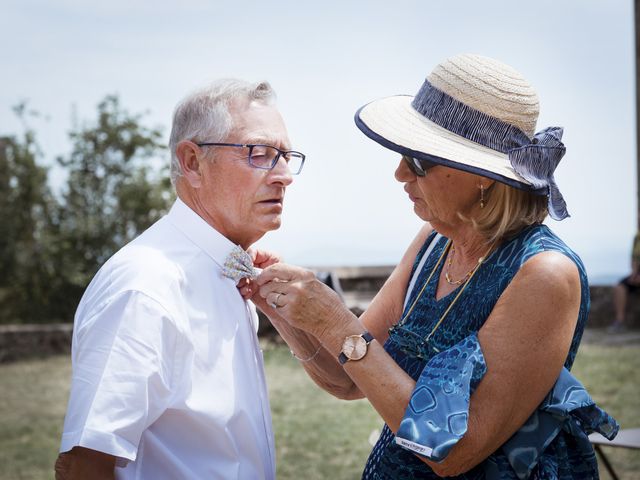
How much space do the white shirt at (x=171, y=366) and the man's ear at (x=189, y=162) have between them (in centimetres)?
10

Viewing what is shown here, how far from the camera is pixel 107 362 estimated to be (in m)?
2.00

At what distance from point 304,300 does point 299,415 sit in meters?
4.98

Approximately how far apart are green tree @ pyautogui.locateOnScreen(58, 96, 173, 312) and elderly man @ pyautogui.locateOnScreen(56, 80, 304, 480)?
10.3 metres

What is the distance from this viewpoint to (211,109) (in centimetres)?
244

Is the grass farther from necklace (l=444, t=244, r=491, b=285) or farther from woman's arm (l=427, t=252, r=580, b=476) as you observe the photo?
woman's arm (l=427, t=252, r=580, b=476)

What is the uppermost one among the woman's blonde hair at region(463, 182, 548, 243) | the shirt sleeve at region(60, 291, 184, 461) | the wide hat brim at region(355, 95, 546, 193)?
the wide hat brim at region(355, 95, 546, 193)

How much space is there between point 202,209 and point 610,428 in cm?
150

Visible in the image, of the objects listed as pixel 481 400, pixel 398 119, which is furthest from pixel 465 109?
pixel 481 400

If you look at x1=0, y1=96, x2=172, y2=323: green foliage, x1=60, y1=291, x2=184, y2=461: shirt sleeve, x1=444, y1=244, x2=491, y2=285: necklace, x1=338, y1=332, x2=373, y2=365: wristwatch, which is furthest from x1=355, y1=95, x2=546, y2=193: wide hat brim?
x1=0, y1=96, x2=172, y2=323: green foliage

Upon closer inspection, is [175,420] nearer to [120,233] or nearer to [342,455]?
[342,455]

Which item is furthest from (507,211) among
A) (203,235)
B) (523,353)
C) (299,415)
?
(299,415)

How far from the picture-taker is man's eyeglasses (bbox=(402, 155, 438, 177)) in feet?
7.59

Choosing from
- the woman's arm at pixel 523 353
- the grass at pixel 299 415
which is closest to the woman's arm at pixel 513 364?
the woman's arm at pixel 523 353

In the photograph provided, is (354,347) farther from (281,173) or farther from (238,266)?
(281,173)
